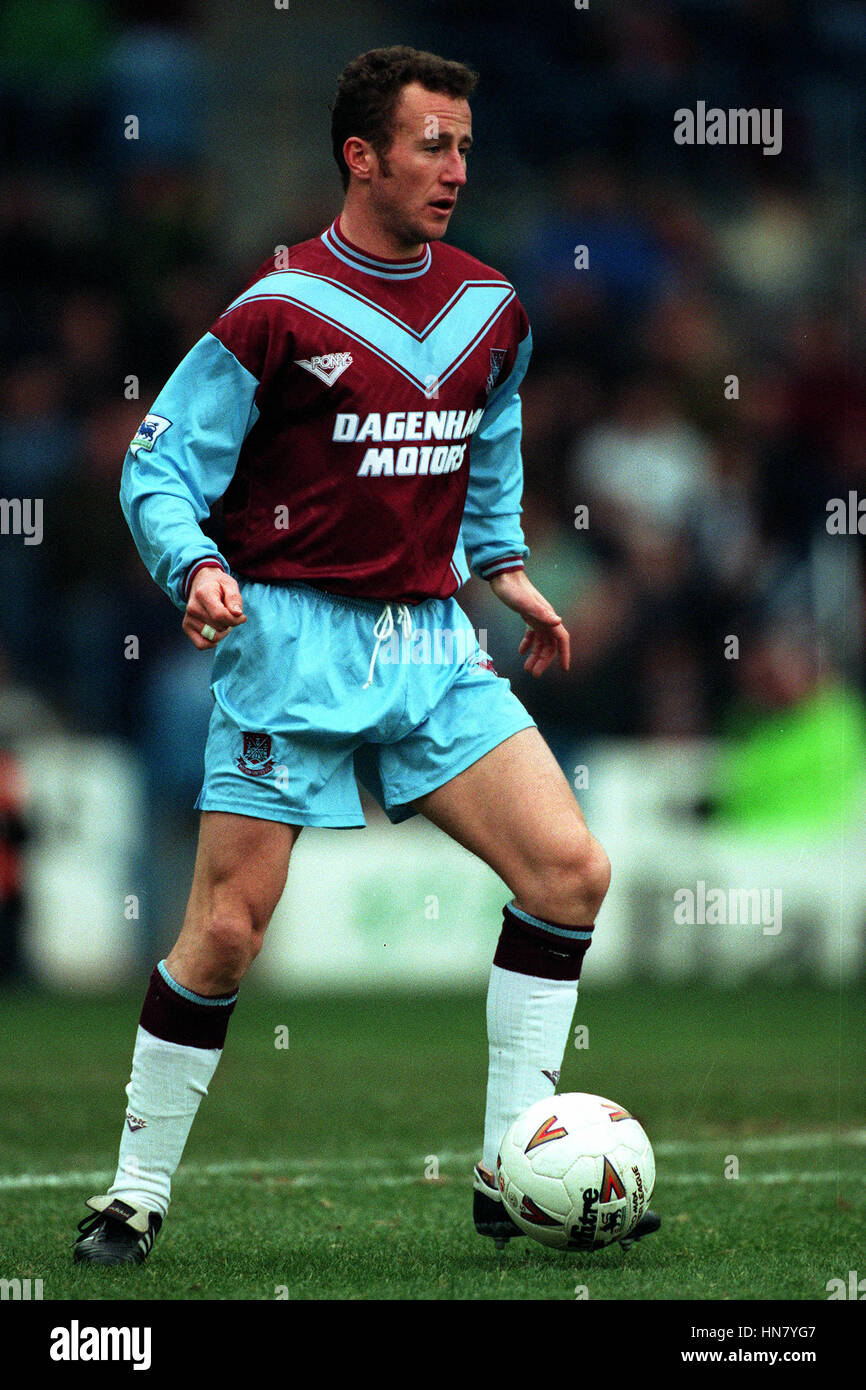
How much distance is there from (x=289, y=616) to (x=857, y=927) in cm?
611

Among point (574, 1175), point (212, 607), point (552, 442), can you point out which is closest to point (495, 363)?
point (212, 607)

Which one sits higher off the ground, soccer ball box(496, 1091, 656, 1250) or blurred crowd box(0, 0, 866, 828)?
blurred crowd box(0, 0, 866, 828)

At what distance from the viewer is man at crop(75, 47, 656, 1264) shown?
4258 mm

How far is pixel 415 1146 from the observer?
5965 mm

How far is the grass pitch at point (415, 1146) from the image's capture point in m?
4.17

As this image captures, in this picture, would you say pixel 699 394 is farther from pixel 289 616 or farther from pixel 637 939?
pixel 289 616

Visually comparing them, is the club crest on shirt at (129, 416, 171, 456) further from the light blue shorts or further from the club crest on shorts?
the club crest on shorts

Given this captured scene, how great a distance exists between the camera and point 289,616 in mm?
4363

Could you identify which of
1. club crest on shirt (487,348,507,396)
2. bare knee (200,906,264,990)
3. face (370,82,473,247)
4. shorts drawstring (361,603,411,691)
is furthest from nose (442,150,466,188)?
bare knee (200,906,264,990)

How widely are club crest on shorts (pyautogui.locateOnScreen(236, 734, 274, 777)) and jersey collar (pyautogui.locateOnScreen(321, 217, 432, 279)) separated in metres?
1.00

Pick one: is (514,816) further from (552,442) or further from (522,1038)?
(552,442)

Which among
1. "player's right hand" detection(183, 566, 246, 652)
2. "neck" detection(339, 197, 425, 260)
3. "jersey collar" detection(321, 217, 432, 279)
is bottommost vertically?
"player's right hand" detection(183, 566, 246, 652)

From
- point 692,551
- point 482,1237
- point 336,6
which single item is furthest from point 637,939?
point 336,6

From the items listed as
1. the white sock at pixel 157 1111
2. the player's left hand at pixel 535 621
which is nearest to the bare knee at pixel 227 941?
the white sock at pixel 157 1111
